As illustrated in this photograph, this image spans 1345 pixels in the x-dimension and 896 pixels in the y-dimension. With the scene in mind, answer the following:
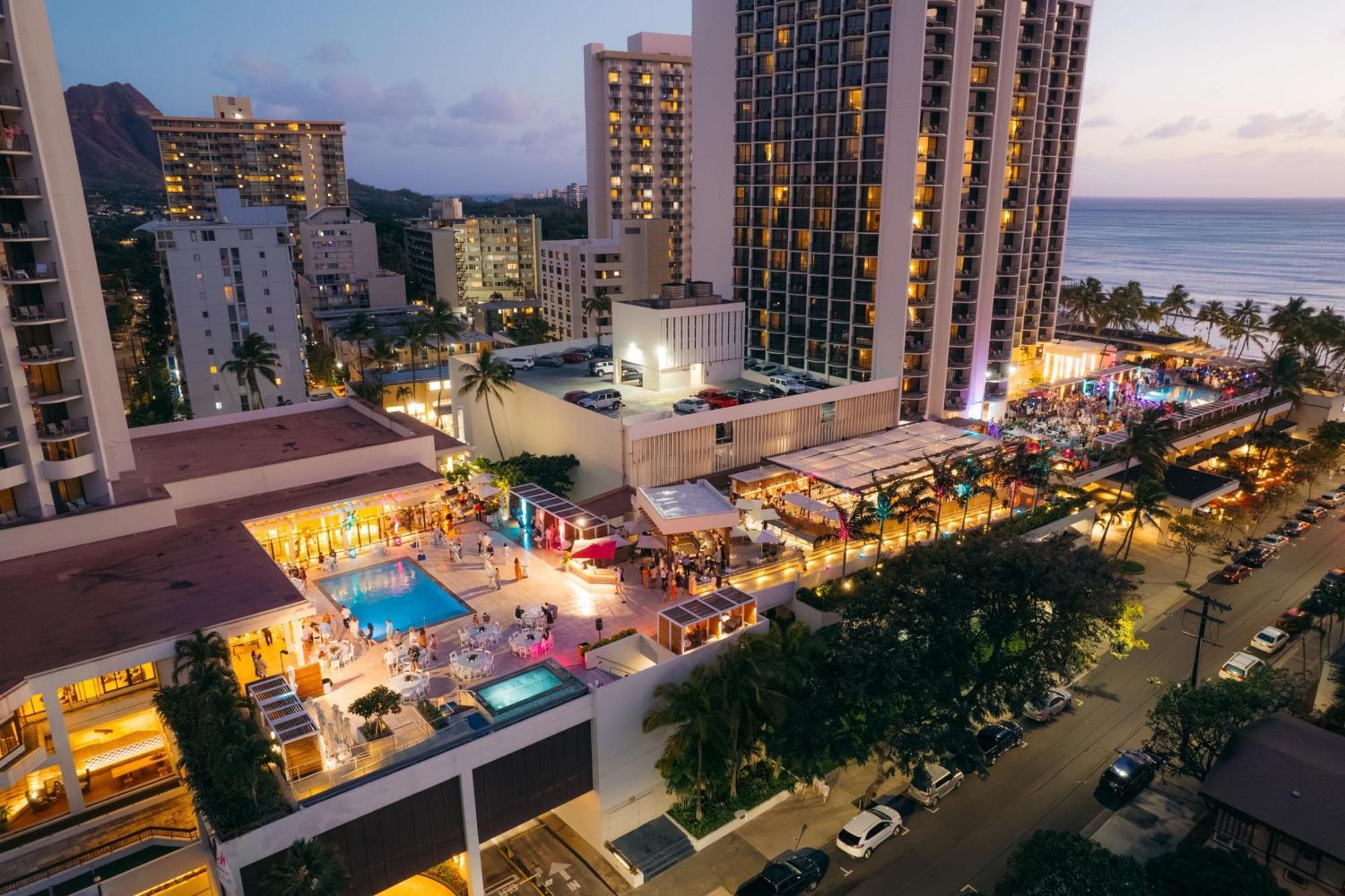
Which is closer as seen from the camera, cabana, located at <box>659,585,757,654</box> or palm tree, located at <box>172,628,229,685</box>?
palm tree, located at <box>172,628,229,685</box>

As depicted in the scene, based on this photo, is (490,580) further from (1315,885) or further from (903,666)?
(1315,885)

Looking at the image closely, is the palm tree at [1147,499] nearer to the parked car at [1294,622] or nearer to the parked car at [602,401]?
the parked car at [1294,622]

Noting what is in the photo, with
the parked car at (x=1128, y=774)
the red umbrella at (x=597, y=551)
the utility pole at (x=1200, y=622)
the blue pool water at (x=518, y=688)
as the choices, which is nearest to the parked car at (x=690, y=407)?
the red umbrella at (x=597, y=551)

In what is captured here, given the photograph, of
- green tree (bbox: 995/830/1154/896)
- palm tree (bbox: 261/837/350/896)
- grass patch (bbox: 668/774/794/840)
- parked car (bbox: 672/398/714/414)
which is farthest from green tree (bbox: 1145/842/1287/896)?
parked car (bbox: 672/398/714/414)

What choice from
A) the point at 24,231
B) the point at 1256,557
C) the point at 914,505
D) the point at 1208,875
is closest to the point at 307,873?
the point at 1208,875

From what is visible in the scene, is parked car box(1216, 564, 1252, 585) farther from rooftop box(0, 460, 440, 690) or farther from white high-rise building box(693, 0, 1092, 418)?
rooftop box(0, 460, 440, 690)

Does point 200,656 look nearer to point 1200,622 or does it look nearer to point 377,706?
point 377,706
